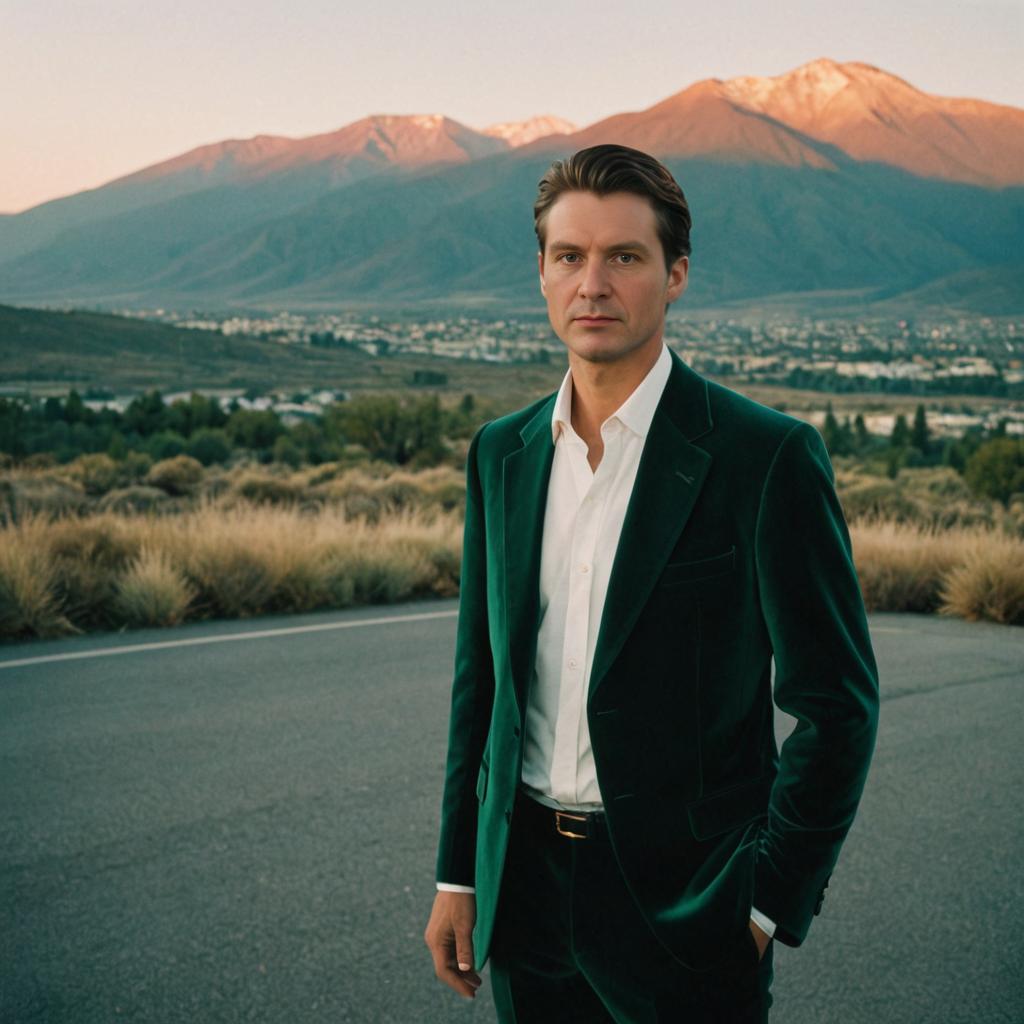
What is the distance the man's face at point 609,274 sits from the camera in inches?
80.4

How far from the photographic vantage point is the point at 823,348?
5630 inches

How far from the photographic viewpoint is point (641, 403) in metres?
2.10

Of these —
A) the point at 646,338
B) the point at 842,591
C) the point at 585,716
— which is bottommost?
the point at 585,716

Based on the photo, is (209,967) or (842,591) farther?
(209,967)

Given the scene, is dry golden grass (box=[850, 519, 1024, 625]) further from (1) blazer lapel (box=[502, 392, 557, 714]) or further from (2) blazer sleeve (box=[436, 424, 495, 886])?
(1) blazer lapel (box=[502, 392, 557, 714])

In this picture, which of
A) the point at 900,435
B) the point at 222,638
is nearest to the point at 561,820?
the point at 222,638

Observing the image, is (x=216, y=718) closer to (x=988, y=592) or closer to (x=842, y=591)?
(x=842, y=591)

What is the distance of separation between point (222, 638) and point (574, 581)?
22.7 feet

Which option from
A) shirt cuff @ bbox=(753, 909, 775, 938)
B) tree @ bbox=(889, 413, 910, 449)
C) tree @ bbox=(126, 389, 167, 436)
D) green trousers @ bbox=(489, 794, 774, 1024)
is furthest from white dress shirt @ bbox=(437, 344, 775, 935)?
tree @ bbox=(889, 413, 910, 449)

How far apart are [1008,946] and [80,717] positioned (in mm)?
4829

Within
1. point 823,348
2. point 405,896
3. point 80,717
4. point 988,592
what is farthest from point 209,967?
point 823,348

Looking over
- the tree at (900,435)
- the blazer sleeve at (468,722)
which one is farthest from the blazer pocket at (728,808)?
the tree at (900,435)

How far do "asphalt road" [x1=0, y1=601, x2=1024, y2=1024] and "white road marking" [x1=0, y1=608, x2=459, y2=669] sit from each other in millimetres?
170

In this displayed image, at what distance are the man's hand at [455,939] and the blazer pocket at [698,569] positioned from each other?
86cm
